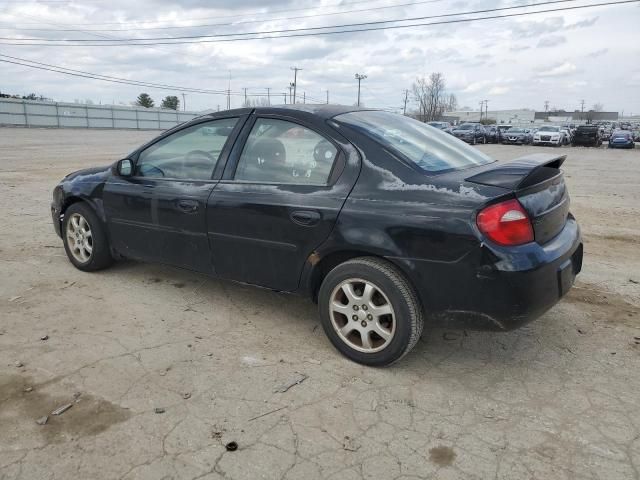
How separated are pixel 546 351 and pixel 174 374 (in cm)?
244

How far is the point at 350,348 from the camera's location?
3244 millimetres

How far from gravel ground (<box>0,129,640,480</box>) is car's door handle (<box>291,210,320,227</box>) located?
86 centimetres

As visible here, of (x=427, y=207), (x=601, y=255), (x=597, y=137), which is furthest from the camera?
(x=597, y=137)

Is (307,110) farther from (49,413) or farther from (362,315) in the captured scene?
(49,413)

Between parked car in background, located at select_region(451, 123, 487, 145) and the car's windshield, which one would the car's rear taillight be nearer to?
the car's windshield

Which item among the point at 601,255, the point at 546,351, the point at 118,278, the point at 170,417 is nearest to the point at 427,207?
the point at 546,351

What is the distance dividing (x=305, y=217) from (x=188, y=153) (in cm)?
135

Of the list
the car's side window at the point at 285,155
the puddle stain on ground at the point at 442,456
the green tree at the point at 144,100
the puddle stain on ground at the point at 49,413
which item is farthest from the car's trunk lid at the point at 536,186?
the green tree at the point at 144,100

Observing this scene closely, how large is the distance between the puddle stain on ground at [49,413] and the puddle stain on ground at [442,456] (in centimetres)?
156

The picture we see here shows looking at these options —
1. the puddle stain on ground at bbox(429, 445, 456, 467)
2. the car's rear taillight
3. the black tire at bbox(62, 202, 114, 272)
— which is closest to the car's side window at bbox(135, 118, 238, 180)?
the black tire at bbox(62, 202, 114, 272)

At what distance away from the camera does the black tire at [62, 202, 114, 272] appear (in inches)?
182

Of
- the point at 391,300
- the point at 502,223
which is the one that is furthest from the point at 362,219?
the point at 502,223

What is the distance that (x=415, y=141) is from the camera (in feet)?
11.6

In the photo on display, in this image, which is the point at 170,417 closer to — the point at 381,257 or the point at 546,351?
the point at 381,257
